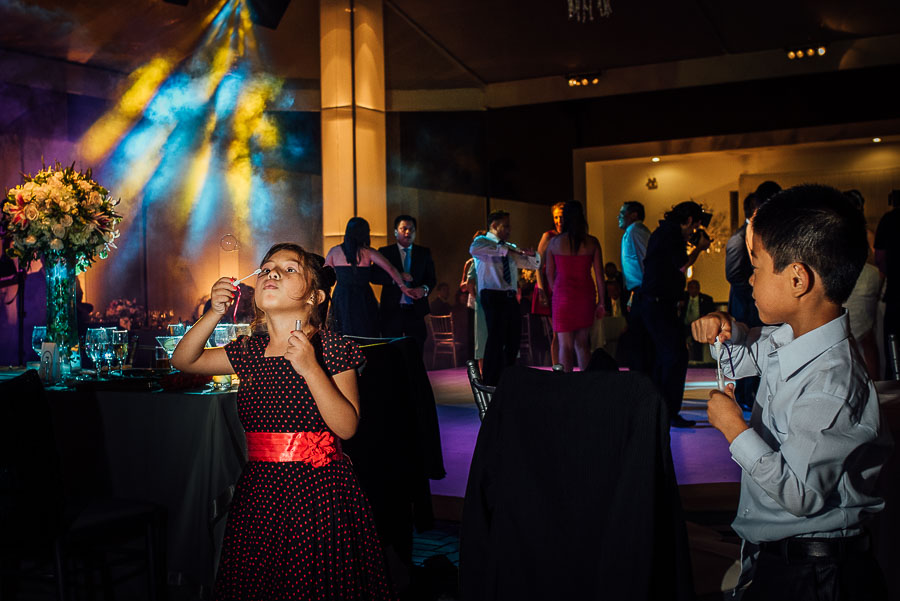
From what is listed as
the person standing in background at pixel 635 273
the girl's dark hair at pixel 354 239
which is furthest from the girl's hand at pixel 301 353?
the girl's dark hair at pixel 354 239

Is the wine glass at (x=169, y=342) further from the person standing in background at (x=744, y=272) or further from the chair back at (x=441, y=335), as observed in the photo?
the chair back at (x=441, y=335)

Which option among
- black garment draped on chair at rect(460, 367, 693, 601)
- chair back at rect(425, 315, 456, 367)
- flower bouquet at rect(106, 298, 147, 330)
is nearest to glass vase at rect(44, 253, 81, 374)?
black garment draped on chair at rect(460, 367, 693, 601)

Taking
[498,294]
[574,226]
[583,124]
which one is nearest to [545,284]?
[498,294]

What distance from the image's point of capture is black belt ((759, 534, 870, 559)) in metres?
1.48

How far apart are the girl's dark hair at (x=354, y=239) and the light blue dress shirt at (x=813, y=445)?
14.5ft

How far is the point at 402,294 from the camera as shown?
631 cm

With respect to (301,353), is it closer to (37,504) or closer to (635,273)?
(37,504)

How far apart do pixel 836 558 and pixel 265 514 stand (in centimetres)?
129

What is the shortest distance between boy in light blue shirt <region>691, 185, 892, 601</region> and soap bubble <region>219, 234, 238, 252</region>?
6.55 m

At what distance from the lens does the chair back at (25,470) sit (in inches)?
88.8

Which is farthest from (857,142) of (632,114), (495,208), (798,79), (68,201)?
(68,201)

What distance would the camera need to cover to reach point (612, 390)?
4.78ft

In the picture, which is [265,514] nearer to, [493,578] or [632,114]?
[493,578]

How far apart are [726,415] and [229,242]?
6.65 m
